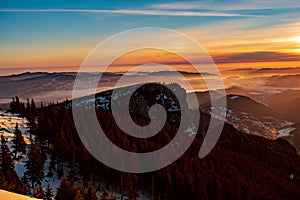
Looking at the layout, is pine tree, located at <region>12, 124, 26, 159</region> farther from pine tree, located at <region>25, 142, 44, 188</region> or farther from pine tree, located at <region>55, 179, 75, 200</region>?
pine tree, located at <region>55, 179, 75, 200</region>

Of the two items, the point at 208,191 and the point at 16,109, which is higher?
the point at 16,109

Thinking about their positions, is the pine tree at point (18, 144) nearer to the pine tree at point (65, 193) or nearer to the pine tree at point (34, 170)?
the pine tree at point (34, 170)

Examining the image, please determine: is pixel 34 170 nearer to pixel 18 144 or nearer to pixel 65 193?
pixel 65 193

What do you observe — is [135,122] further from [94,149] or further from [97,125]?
[94,149]

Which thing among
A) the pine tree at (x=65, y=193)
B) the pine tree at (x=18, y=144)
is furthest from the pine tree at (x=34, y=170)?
the pine tree at (x=18, y=144)

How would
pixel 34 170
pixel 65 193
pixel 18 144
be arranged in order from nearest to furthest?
pixel 65 193
pixel 34 170
pixel 18 144

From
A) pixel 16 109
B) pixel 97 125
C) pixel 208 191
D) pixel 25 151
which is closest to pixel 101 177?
pixel 25 151

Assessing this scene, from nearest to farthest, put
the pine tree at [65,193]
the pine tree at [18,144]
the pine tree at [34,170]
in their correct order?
the pine tree at [65,193]
the pine tree at [34,170]
the pine tree at [18,144]

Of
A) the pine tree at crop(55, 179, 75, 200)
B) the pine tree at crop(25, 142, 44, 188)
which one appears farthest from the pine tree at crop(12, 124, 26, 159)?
the pine tree at crop(55, 179, 75, 200)

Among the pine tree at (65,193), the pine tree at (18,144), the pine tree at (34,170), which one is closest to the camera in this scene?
the pine tree at (65,193)

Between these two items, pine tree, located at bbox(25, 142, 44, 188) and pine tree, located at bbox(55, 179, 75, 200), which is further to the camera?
pine tree, located at bbox(25, 142, 44, 188)

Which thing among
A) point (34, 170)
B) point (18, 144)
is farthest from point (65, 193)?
point (18, 144)
